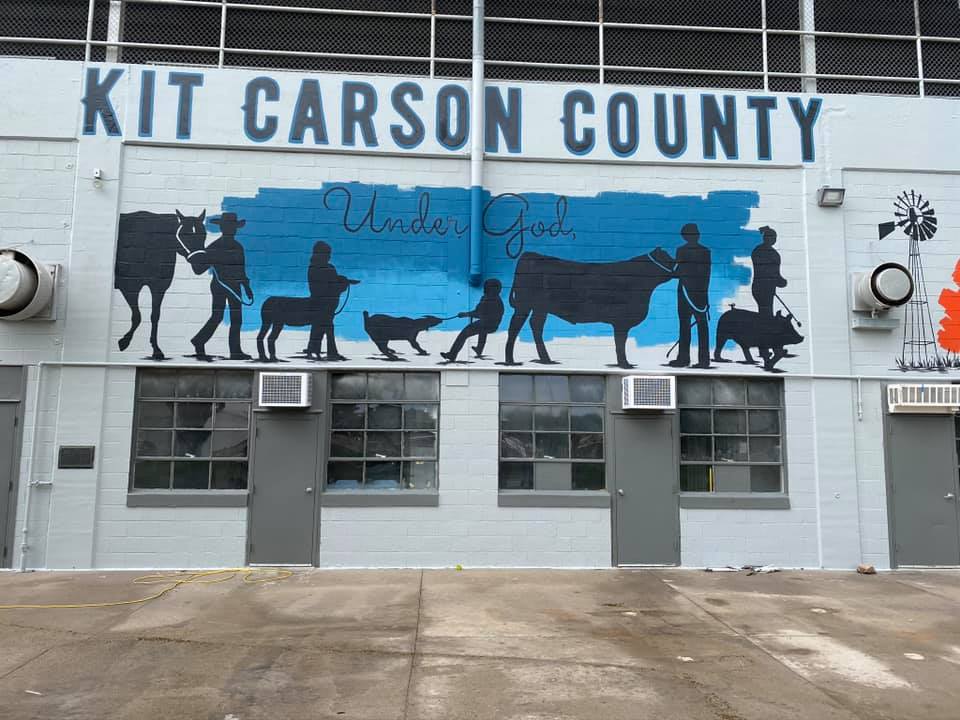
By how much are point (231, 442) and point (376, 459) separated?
1.95 metres

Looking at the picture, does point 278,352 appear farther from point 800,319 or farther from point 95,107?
point 800,319

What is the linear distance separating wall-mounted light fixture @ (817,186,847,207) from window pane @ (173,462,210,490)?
933 centimetres

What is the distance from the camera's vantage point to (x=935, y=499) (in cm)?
925

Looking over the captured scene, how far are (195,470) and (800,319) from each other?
860 cm

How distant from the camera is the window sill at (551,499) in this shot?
29.3 ft

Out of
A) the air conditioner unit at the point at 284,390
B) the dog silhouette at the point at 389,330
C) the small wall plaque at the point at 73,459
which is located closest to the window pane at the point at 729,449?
the dog silhouette at the point at 389,330

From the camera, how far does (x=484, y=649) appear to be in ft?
18.8

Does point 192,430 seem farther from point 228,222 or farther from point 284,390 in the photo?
point 228,222

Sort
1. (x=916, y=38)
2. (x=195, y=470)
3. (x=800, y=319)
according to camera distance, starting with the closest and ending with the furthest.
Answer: (x=195, y=470), (x=800, y=319), (x=916, y=38)

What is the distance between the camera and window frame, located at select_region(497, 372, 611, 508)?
8.95 m

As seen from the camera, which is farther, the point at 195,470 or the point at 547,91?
the point at 547,91

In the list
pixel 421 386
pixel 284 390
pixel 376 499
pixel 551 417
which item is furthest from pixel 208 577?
pixel 551 417

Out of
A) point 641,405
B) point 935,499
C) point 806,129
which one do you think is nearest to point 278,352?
point 641,405

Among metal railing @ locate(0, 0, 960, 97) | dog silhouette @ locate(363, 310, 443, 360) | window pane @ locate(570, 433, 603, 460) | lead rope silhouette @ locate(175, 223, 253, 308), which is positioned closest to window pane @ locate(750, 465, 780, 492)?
window pane @ locate(570, 433, 603, 460)
